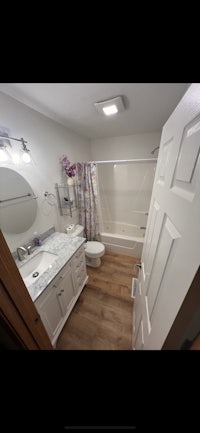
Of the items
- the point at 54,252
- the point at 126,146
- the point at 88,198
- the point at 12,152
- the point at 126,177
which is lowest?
the point at 54,252

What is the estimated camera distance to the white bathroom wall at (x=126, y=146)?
215 cm

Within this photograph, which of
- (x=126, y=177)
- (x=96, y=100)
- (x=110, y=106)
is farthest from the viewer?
(x=126, y=177)

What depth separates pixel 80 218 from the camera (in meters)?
2.35

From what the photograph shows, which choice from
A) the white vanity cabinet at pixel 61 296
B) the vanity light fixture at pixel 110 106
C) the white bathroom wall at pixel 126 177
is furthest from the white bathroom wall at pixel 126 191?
the white vanity cabinet at pixel 61 296

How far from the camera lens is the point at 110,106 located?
1285mm

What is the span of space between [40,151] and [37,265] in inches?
51.0

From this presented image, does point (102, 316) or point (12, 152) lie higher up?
point (12, 152)

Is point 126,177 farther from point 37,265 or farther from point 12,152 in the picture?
point 37,265

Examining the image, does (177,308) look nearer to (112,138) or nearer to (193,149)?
(193,149)

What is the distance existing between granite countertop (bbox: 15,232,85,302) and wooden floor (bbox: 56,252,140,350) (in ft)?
2.50

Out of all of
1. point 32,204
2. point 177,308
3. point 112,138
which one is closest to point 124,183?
point 112,138

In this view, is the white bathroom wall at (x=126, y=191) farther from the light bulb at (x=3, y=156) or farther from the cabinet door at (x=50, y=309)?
the cabinet door at (x=50, y=309)

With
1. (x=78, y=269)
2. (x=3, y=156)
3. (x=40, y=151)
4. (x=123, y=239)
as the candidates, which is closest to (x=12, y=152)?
(x=3, y=156)
